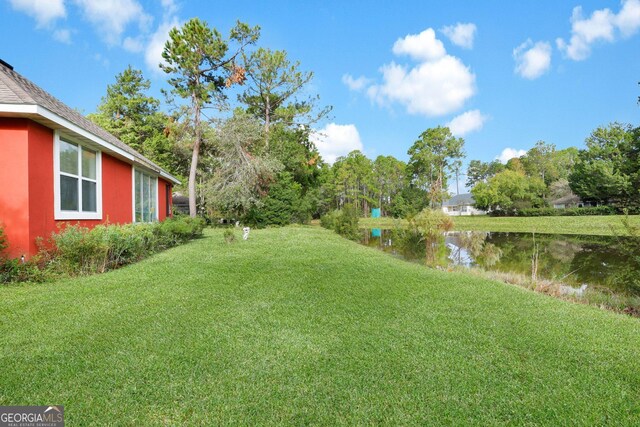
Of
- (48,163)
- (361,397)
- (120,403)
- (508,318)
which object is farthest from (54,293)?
(508,318)

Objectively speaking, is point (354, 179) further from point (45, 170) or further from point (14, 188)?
point (14, 188)

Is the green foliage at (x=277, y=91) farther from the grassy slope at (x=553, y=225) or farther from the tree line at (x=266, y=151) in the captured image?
the grassy slope at (x=553, y=225)

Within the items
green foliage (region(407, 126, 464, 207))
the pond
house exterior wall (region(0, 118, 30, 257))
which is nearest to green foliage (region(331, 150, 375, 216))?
green foliage (region(407, 126, 464, 207))

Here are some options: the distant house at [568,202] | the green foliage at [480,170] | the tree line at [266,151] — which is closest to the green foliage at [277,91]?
the tree line at [266,151]

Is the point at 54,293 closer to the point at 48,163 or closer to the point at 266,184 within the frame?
the point at 48,163

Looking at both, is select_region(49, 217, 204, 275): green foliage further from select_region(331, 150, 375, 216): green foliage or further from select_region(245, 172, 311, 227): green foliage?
select_region(331, 150, 375, 216): green foliage

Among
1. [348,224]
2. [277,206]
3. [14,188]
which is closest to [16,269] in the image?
[14,188]

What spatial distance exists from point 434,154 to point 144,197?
41.3 meters

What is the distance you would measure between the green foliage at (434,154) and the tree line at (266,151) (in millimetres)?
139

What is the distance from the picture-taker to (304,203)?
2639cm

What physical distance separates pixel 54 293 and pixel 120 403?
11.6 ft

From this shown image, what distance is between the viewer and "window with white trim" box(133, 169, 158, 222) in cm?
1105

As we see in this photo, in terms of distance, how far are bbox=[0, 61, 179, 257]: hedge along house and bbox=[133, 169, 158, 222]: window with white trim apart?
6.28 feet

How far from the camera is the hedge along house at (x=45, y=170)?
5.71 m
